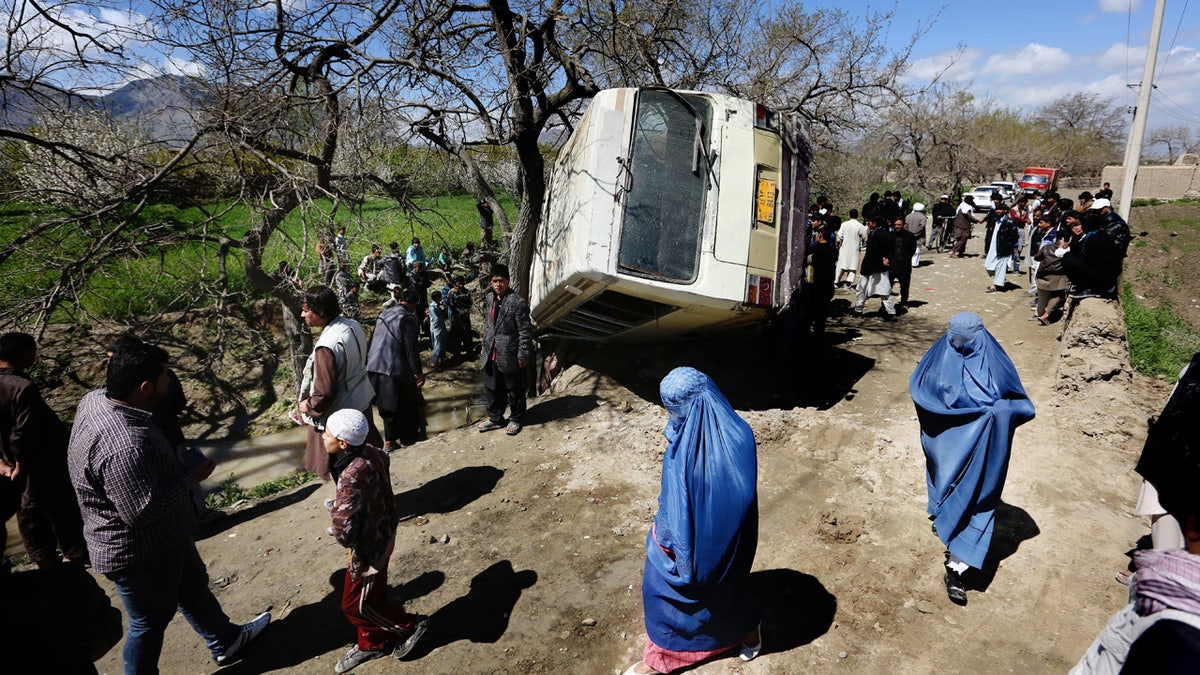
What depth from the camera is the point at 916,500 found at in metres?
4.44

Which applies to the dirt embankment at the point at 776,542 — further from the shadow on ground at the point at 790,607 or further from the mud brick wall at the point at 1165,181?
the mud brick wall at the point at 1165,181

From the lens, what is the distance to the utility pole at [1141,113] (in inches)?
480

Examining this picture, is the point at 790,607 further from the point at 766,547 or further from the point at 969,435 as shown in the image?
the point at 969,435

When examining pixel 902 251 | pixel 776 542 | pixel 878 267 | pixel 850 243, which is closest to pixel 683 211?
pixel 776 542

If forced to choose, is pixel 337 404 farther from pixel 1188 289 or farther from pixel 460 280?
pixel 1188 289

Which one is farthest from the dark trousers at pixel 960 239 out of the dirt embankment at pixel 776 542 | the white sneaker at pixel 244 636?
the white sneaker at pixel 244 636

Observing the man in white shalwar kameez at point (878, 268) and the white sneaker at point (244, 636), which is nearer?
the white sneaker at point (244, 636)

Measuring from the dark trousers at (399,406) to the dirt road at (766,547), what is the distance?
0.35 m

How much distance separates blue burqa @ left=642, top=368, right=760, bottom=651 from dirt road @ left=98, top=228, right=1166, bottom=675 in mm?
571

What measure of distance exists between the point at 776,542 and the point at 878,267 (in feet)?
20.1

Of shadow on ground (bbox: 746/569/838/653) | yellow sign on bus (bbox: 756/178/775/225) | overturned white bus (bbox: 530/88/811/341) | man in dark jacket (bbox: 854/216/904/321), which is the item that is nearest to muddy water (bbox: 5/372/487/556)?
overturned white bus (bbox: 530/88/811/341)

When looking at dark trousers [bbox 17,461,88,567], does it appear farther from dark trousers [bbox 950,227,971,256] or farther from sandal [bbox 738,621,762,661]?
dark trousers [bbox 950,227,971,256]

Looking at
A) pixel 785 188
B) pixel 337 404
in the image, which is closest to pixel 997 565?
pixel 785 188

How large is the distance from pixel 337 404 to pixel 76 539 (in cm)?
222
